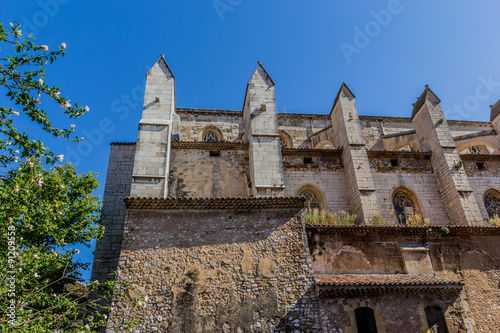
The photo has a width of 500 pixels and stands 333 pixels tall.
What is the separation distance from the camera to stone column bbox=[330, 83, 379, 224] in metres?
12.9

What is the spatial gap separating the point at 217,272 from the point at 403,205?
29.8 feet

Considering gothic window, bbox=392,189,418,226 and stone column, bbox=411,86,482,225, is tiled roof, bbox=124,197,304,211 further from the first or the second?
stone column, bbox=411,86,482,225

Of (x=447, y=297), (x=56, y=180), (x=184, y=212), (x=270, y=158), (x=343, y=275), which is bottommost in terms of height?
(x=447, y=297)

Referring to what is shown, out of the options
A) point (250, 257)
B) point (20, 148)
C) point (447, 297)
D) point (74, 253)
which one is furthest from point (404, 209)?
point (20, 148)

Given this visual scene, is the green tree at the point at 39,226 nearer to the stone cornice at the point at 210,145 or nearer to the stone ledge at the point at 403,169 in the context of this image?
the stone cornice at the point at 210,145

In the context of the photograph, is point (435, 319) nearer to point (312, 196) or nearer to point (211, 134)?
point (312, 196)

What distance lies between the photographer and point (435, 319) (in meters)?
8.97

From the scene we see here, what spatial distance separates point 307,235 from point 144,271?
15.1 feet

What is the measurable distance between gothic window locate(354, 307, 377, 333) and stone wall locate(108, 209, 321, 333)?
48.8 inches

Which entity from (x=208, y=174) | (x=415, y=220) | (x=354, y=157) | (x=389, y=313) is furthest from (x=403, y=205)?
(x=208, y=174)

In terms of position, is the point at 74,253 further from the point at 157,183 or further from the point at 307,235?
the point at 307,235

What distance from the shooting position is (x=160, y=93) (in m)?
13.6

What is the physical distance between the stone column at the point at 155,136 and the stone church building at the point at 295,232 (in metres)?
0.05

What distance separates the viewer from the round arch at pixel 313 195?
13.9 metres
